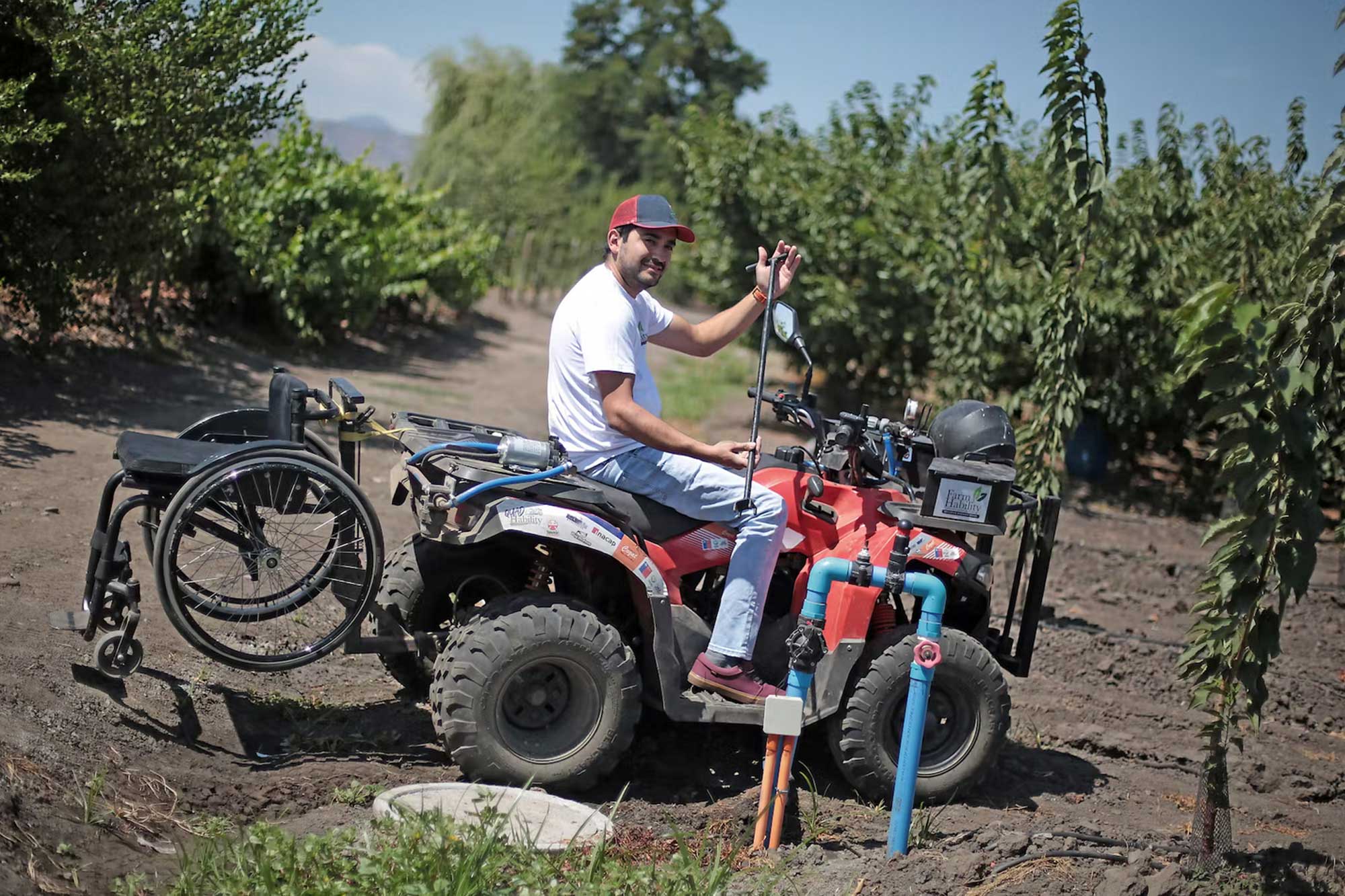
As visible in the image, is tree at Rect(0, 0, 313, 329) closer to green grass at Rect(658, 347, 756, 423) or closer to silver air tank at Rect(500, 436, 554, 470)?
silver air tank at Rect(500, 436, 554, 470)

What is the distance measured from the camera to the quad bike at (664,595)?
4480 millimetres

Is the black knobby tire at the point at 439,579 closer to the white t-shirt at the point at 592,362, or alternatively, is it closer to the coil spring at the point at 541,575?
the coil spring at the point at 541,575

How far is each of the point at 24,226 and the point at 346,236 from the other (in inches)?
274

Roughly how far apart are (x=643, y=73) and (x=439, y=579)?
176 feet

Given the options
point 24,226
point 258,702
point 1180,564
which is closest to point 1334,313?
point 258,702

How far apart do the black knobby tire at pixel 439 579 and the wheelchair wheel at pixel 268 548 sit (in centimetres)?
34

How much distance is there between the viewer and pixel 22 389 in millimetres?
9633

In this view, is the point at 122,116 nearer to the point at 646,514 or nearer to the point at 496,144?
the point at 646,514

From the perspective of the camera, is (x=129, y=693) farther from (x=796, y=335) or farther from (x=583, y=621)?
(x=796, y=335)

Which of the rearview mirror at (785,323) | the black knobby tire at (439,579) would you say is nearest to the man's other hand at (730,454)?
the rearview mirror at (785,323)

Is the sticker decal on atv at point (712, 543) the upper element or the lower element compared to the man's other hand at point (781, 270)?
lower

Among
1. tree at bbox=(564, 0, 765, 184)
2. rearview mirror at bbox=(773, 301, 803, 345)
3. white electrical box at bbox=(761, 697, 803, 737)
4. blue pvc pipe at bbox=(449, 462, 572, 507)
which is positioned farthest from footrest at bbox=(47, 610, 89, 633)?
tree at bbox=(564, 0, 765, 184)

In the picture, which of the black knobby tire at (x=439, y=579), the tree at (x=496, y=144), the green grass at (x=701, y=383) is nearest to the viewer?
the black knobby tire at (x=439, y=579)

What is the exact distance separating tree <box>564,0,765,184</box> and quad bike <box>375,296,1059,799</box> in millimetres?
50842
